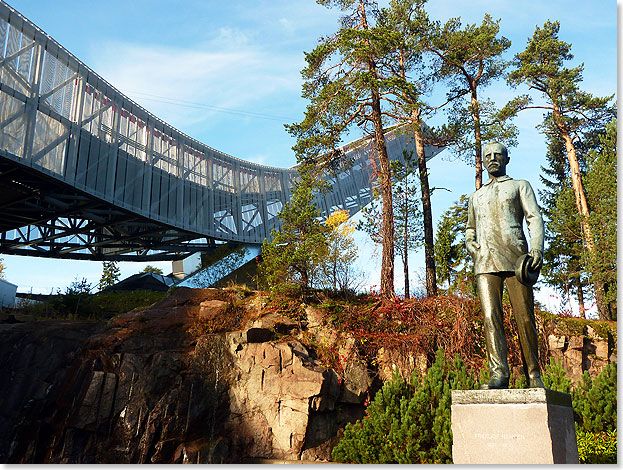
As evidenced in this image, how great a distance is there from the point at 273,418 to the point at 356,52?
10921mm

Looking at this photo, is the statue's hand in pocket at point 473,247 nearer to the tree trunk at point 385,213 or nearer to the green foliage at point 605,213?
the tree trunk at point 385,213

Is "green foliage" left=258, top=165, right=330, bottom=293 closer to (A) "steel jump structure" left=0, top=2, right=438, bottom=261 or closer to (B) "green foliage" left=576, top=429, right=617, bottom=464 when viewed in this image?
(A) "steel jump structure" left=0, top=2, right=438, bottom=261

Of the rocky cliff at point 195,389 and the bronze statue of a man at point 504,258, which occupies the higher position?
the bronze statue of a man at point 504,258

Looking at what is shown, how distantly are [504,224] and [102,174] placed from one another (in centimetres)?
2185

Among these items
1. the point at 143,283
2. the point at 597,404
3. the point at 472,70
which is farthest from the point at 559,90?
the point at 143,283

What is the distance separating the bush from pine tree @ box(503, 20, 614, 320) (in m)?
13.7

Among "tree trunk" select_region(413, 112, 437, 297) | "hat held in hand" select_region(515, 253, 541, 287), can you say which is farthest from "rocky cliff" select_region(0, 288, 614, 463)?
"hat held in hand" select_region(515, 253, 541, 287)

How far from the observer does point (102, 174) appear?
79.2 ft

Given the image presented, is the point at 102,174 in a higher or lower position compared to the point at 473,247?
higher

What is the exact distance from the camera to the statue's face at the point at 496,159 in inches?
249

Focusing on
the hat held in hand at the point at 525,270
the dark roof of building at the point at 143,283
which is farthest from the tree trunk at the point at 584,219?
the dark roof of building at the point at 143,283

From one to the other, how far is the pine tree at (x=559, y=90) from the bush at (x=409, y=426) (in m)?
13.7

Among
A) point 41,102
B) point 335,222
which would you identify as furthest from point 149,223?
point 335,222

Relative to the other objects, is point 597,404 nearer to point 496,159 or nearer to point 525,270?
point 525,270
